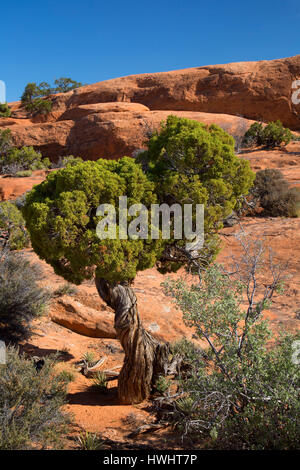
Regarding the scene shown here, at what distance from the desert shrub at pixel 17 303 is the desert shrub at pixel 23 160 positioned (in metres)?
18.9

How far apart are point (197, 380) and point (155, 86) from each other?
29.2 meters

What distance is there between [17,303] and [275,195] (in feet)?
37.7

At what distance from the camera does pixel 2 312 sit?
20.6 feet

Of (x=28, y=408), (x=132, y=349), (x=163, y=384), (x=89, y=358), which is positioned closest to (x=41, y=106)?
(x=89, y=358)

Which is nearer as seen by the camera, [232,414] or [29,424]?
[29,424]

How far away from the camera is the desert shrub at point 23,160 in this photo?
24.3 metres

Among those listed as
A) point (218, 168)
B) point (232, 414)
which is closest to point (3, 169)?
point (218, 168)

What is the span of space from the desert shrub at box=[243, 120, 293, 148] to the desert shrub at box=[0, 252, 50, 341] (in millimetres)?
19125

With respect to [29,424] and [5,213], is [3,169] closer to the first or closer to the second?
[5,213]

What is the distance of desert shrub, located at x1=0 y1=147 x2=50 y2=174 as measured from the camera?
24.3 metres

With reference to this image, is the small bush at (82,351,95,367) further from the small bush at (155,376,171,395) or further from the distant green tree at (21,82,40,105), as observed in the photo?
the distant green tree at (21,82,40,105)

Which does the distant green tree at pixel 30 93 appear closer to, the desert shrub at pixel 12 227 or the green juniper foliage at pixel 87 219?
the desert shrub at pixel 12 227

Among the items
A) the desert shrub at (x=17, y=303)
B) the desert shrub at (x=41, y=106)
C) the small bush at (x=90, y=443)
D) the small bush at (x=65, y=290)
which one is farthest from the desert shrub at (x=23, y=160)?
the small bush at (x=90, y=443)

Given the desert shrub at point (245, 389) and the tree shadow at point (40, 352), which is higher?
the desert shrub at point (245, 389)
